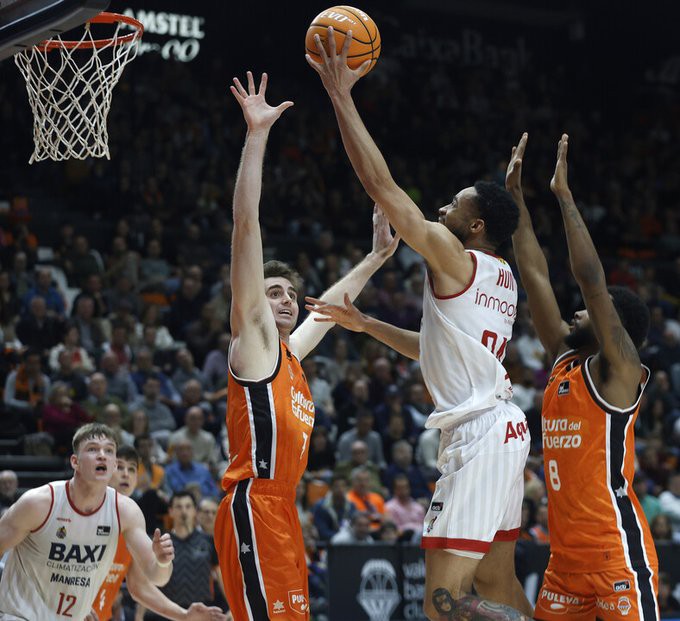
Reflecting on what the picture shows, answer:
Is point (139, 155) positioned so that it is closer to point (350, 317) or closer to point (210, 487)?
point (210, 487)

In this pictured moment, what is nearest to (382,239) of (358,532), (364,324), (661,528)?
(364,324)

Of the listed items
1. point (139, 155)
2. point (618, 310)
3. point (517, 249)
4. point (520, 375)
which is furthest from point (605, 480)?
point (139, 155)

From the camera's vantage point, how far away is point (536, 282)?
18.8 ft

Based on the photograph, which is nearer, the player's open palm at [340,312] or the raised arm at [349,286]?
the player's open palm at [340,312]

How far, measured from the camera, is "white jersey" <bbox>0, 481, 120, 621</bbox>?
19.3 ft

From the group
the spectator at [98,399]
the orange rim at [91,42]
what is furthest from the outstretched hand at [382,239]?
the spectator at [98,399]

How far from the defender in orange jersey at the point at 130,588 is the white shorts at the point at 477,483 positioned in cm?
152

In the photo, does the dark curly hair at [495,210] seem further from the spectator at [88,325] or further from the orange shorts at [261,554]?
the spectator at [88,325]

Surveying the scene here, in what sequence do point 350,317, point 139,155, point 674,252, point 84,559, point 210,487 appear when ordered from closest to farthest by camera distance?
point 350,317 → point 84,559 → point 210,487 → point 139,155 → point 674,252

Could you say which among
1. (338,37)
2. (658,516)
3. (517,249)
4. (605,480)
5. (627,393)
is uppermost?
(338,37)

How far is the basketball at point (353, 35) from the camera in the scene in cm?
511

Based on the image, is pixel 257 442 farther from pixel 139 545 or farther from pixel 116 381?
pixel 116 381

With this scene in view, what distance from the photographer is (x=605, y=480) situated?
16.7 feet

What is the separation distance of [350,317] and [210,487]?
5659 millimetres
